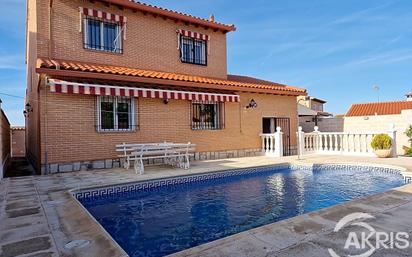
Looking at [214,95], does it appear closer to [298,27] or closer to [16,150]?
[298,27]

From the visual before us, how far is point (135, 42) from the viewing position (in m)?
18.6

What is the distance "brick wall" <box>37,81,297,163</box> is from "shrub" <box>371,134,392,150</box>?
276 inches

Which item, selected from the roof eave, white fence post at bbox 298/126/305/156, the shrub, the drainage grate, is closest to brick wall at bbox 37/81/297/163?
the roof eave

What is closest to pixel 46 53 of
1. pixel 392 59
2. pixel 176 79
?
pixel 176 79

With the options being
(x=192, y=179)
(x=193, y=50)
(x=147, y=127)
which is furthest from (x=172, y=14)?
(x=192, y=179)

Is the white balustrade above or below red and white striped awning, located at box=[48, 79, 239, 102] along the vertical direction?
below

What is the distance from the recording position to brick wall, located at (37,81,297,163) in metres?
14.2

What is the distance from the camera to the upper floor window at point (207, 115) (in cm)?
1991

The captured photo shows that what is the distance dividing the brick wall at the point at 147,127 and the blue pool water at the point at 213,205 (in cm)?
547

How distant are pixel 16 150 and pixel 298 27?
1432 inches

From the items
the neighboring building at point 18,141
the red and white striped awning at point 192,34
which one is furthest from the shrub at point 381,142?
the neighboring building at point 18,141

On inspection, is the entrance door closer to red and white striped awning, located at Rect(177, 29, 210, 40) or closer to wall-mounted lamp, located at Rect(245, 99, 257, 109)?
wall-mounted lamp, located at Rect(245, 99, 257, 109)

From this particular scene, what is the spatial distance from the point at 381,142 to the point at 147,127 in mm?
16185

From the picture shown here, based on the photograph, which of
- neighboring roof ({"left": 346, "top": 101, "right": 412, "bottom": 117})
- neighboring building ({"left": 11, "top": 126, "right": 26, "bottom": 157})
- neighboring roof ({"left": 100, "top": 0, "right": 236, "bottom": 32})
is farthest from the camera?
neighboring roof ({"left": 346, "top": 101, "right": 412, "bottom": 117})
